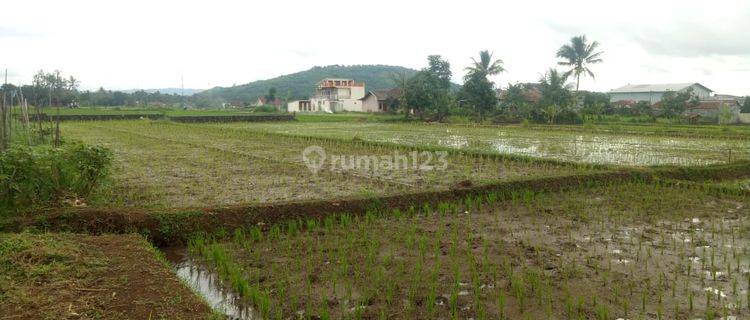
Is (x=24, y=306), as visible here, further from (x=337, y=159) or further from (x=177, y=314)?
(x=337, y=159)

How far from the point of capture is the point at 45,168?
20.1 feet

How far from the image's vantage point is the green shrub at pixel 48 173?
19.2 feet

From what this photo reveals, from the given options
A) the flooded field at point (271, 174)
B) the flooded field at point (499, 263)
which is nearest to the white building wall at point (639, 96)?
the flooded field at point (271, 174)

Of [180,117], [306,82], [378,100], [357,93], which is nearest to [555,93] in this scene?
[378,100]

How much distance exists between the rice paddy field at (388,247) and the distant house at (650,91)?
56005 millimetres

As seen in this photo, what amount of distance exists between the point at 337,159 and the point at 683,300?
9437mm

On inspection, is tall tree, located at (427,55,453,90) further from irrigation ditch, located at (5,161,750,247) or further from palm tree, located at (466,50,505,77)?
irrigation ditch, located at (5,161,750,247)

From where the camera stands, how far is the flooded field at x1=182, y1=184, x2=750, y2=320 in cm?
413

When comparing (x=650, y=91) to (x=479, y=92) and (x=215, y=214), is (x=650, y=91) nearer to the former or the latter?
(x=479, y=92)

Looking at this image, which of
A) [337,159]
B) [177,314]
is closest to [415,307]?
[177,314]

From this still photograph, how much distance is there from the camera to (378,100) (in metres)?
50.4

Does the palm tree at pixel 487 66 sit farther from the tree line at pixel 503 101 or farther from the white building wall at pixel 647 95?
the white building wall at pixel 647 95

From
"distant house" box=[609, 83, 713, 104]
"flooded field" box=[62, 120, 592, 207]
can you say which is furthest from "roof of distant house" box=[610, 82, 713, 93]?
"flooded field" box=[62, 120, 592, 207]

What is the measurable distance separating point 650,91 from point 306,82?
54.2 metres
